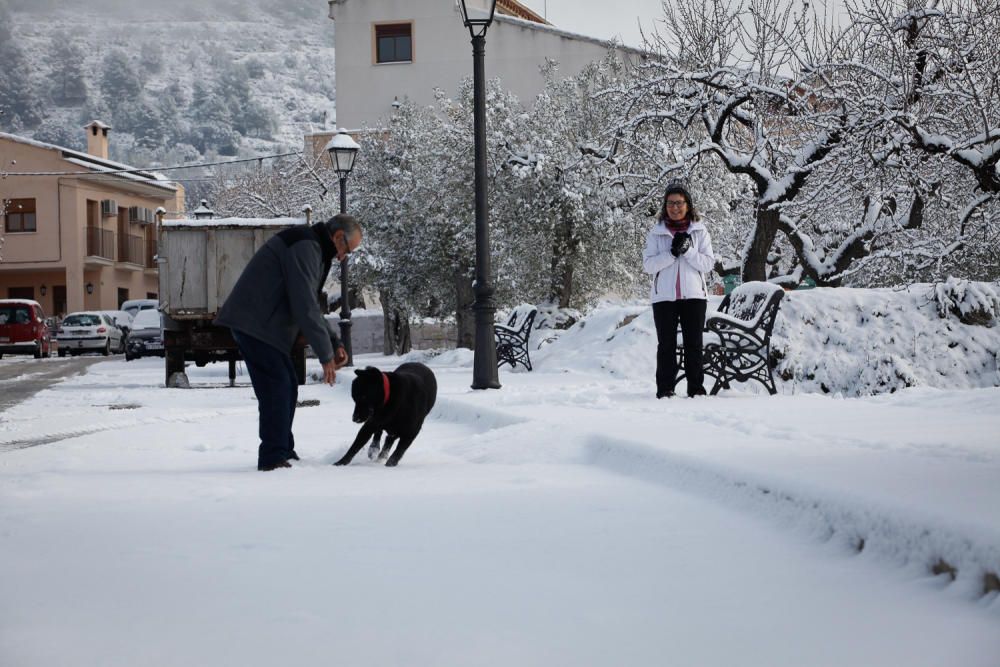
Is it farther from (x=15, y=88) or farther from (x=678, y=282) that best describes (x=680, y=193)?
(x=15, y=88)

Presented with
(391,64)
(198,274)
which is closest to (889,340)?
(198,274)

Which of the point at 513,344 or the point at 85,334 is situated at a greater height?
the point at 513,344

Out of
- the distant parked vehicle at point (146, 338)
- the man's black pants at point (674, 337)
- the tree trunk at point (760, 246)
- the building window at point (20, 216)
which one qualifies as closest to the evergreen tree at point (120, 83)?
the building window at point (20, 216)

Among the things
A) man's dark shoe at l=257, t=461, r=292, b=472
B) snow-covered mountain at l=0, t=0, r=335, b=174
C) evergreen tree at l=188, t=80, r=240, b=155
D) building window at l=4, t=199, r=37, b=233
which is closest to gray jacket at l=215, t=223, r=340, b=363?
man's dark shoe at l=257, t=461, r=292, b=472

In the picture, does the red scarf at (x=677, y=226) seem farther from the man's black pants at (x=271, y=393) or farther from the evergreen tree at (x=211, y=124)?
the evergreen tree at (x=211, y=124)

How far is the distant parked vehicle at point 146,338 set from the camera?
3181 cm

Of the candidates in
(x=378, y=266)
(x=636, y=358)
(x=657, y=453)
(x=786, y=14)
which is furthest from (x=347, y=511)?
(x=378, y=266)

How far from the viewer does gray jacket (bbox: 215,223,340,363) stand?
658 cm

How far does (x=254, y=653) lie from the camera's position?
10.0ft

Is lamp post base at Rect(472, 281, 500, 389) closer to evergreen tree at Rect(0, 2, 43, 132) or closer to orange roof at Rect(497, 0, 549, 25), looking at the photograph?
orange roof at Rect(497, 0, 549, 25)

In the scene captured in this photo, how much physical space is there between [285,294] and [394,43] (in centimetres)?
4451

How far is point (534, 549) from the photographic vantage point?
14.2 ft

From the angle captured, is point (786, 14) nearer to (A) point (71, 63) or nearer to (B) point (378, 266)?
(B) point (378, 266)

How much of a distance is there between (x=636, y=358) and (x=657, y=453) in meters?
8.72
